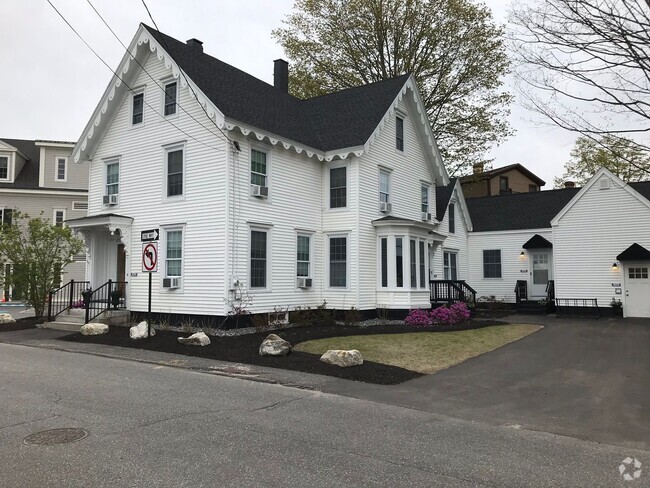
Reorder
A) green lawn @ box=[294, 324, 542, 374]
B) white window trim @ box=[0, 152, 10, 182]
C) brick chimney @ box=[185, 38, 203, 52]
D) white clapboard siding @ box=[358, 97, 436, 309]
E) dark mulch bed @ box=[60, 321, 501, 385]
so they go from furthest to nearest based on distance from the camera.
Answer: white window trim @ box=[0, 152, 10, 182], brick chimney @ box=[185, 38, 203, 52], white clapboard siding @ box=[358, 97, 436, 309], green lawn @ box=[294, 324, 542, 374], dark mulch bed @ box=[60, 321, 501, 385]

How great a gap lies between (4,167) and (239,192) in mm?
26062

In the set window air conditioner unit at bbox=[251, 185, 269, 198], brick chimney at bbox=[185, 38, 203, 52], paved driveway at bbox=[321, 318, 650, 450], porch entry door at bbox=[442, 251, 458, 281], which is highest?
brick chimney at bbox=[185, 38, 203, 52]

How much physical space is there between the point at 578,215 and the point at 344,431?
20.7 meters

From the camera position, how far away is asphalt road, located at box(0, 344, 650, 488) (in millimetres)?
4816

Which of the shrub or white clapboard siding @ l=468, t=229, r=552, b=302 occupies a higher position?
white clapboard siding @ l=468, t=229, r=552, b=302

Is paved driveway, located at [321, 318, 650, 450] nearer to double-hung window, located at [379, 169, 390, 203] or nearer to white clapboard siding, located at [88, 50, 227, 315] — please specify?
white clapboard siding, located at [88, 50, 227, 315]

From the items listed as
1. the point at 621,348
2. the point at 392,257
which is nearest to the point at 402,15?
the point at 392,257

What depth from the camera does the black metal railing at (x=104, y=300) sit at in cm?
1675

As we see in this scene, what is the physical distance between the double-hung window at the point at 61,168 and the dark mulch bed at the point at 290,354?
74.3 feet

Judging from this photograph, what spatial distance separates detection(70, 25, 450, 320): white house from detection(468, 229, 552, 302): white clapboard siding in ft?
29.1

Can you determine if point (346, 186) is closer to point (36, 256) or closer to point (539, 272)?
point (36, 256)

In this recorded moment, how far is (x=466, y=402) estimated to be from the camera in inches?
322

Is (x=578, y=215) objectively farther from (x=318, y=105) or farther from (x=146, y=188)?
(x=146, y=188)

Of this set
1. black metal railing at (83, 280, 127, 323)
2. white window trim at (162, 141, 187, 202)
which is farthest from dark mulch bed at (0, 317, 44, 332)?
white window trim at (162, 141, 187, 202)
